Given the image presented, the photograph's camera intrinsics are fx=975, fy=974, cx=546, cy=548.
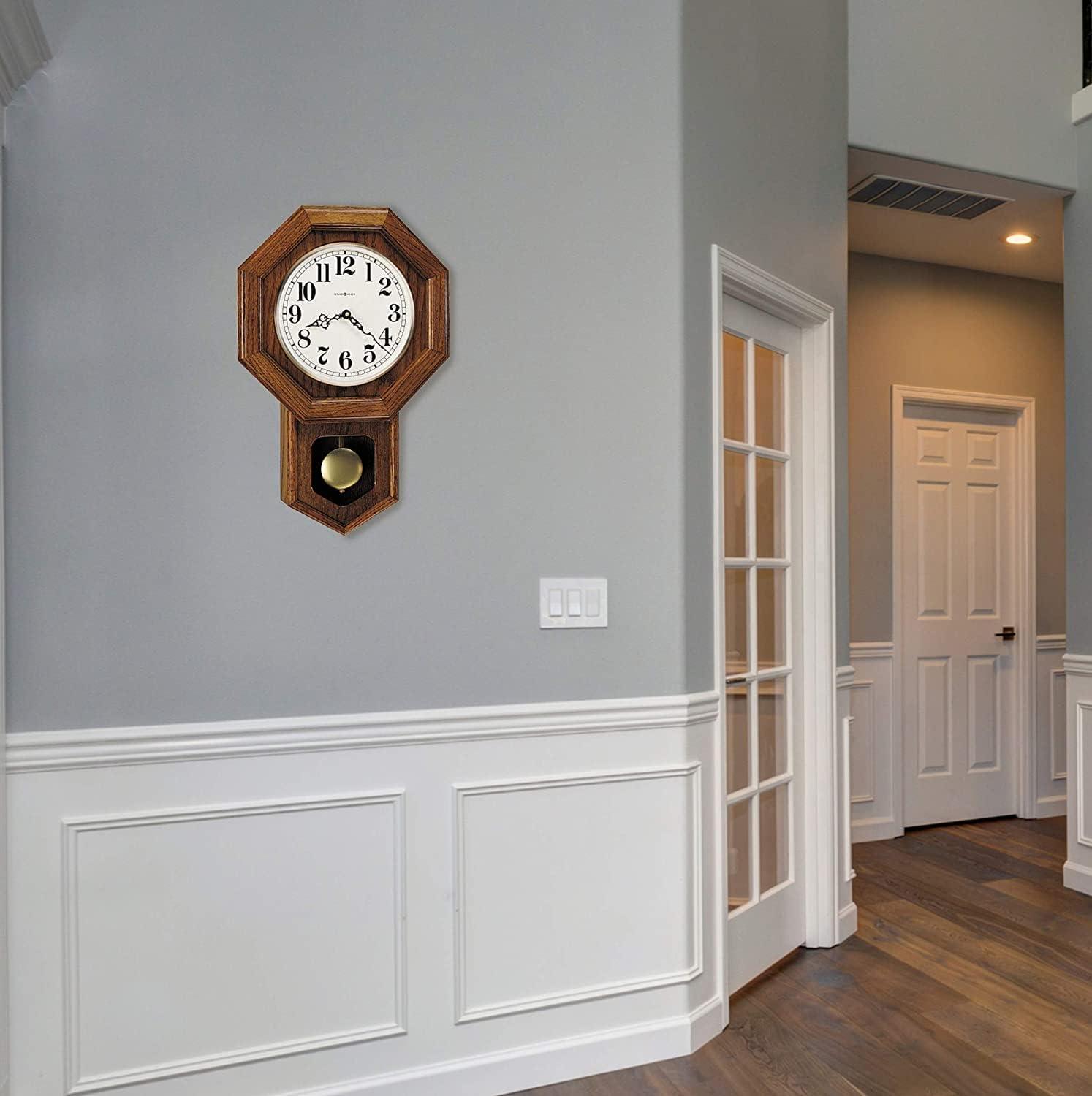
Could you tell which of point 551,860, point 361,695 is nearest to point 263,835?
point 361,695

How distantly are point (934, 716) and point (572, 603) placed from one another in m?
3.08

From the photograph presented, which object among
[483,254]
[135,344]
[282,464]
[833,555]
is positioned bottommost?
[833,555]

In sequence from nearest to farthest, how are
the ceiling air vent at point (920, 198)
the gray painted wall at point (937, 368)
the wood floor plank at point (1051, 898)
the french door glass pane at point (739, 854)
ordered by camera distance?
the french door glass pane at point (739, 854), the wood floor plank at point (1051, 898), the ceiling air vent at point (920, 198), the gray painted wall at point (937, 368)

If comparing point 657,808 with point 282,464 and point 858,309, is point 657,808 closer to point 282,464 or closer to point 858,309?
point 282,464

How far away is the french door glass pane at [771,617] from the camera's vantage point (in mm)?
3061

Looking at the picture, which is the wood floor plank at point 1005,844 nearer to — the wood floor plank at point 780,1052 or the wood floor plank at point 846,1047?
the wood floor plank at point 846,1047

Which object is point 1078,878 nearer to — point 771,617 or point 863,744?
point 863,744

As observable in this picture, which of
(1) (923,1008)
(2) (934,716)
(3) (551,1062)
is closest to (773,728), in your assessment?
(1) (923,1008)

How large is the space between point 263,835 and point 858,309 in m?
3.68

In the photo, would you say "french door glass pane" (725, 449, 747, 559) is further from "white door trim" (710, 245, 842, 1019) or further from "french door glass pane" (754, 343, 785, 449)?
"white door trim" (710, 245, 842, 1019)

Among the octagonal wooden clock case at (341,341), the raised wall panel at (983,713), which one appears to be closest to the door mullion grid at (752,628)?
the octagonal wooden clock case at (341,341)

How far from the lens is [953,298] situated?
15.9 ft

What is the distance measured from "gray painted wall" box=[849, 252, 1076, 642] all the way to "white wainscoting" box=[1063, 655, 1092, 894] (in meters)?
0.95

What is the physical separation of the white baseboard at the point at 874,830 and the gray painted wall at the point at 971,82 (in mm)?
2836
